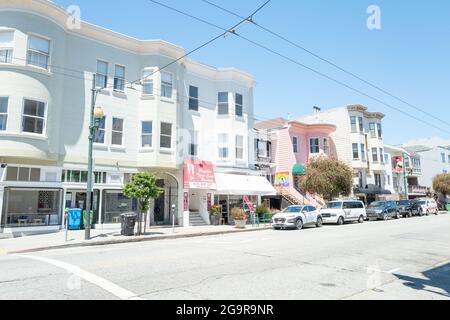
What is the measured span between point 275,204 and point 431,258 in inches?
950

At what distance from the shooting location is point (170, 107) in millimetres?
24234

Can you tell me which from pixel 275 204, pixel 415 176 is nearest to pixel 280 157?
pixel 275 204

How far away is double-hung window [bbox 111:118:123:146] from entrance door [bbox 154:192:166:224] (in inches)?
195

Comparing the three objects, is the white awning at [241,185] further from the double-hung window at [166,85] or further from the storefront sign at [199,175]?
the double-hung window at [166,85]

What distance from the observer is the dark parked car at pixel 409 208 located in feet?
119

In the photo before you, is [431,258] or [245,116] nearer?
[431,258]

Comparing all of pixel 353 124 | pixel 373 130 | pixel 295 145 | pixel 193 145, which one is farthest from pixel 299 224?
pixel 373 130

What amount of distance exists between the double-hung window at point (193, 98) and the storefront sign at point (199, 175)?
4174 mm

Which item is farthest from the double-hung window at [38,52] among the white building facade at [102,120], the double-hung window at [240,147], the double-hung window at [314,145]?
→ the double-hung window at [314,145]

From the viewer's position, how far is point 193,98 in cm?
2670

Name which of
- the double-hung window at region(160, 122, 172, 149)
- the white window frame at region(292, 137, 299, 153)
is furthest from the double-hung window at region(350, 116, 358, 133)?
the double-hung window at region(160, 122, 172, 149)

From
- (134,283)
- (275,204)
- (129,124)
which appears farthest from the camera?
(275,204)

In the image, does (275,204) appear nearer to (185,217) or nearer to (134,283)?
(185,217)

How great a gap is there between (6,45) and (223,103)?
1487 centimetres
